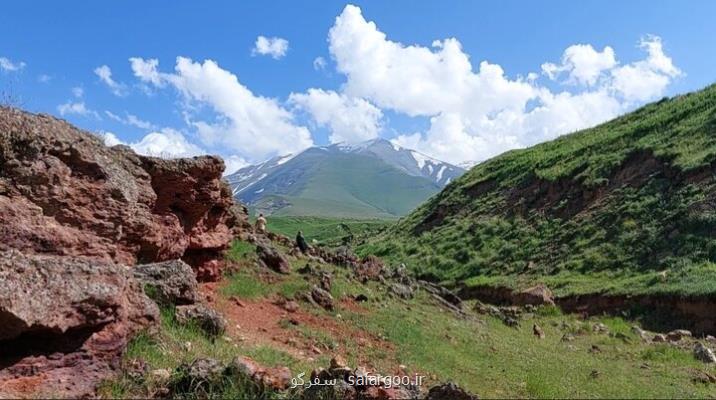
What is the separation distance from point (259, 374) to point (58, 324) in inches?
84.6

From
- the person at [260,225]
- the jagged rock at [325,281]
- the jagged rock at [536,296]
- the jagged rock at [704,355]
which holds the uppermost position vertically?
the person at [260,225]

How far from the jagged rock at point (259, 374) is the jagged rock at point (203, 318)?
8.24 ft

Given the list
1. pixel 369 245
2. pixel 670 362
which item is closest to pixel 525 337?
pixel 670 362

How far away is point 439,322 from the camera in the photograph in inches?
Result: 612

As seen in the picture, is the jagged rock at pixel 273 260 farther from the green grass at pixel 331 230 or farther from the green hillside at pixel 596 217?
the green grass at pixel 331 230

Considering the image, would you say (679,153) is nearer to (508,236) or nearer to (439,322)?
(508,236)

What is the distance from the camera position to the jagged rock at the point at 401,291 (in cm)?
1794

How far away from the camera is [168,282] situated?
9648mm

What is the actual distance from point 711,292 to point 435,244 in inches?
684

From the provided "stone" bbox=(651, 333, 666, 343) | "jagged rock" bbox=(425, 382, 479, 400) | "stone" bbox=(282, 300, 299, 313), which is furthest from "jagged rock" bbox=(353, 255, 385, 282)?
"jagged rock" bbox=(425, 382, 479, 400)

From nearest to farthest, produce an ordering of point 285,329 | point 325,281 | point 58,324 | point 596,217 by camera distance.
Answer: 1. point 58,324
2. point 285,329
3. point 325,281
4. point 596,217

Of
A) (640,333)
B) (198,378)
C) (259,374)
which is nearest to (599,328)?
(640,333)

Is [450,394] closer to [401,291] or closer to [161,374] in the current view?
[161,374]

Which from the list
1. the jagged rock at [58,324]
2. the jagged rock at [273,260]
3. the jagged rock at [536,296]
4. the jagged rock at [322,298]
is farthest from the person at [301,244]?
the jagged rock at [58,324]
